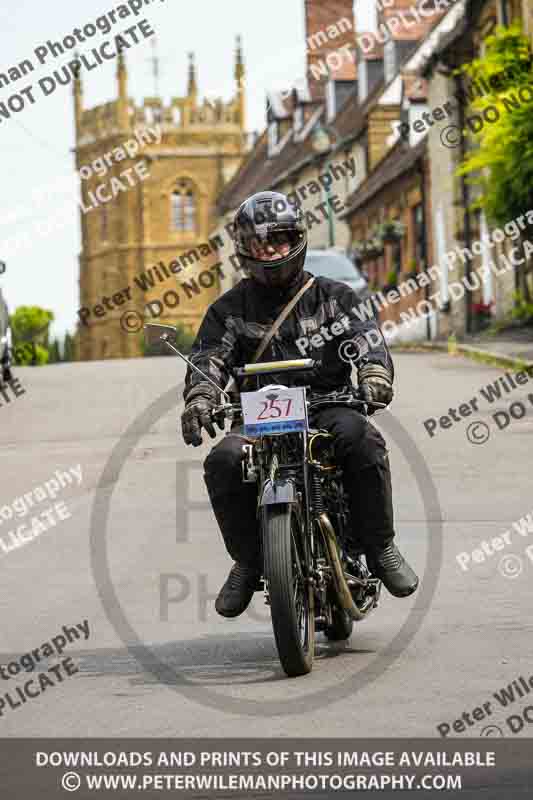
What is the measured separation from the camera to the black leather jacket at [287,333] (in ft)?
22.7

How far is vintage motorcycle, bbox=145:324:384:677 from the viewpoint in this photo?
6.28 meters

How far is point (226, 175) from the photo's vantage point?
98688mm

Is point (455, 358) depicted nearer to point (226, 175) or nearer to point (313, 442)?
point (313, 442)

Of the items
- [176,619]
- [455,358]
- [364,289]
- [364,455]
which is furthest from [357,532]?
[364,289]

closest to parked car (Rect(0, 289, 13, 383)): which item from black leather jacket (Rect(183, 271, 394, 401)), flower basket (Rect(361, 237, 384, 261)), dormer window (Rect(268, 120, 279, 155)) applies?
black leather jacket (Rect(183, 271, 394, 401))

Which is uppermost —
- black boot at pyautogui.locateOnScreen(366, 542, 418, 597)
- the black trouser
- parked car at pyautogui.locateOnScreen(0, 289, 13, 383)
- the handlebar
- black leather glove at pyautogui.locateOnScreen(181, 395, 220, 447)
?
parked car at pyautogui.locateOnScreen(0, 289, 13, 383)

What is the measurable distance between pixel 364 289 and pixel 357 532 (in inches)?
1041

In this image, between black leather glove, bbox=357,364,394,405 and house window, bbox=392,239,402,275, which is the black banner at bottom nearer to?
black leather glove, bbox=357,364,394,405

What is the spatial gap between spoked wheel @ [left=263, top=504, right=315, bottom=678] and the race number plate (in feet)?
1.04

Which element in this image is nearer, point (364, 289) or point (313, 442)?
point (313, 442)

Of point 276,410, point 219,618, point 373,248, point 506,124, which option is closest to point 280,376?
point 276,410

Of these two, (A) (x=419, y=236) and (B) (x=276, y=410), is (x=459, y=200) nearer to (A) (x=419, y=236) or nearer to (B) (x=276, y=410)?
(A) (x=419, y=236)

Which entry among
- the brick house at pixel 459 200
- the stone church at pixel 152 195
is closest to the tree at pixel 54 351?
the stone church at pixel 152 195

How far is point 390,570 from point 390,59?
48806mm
